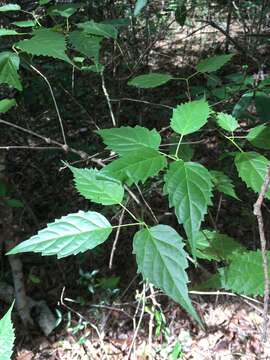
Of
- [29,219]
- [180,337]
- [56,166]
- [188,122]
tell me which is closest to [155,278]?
[188,122]

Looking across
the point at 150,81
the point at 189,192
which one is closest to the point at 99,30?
the point at 150,81

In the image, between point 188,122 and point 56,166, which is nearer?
point 188,122

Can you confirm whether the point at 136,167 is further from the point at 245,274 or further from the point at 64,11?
the point at 64,11

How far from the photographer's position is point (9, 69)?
1104 mm

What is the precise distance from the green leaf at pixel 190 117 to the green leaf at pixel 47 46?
12.4 inches

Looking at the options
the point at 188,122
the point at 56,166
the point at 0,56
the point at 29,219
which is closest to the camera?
the point at 188,122

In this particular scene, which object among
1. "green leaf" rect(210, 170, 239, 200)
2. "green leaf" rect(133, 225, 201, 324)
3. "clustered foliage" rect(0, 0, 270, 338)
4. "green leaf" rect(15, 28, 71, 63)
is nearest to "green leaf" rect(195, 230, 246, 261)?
"clustered foliage" rect(0, 0, 270, 338)

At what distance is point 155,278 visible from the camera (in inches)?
29.2

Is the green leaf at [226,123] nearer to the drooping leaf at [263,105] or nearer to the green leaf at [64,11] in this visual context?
the drooping leaf at [263,105]

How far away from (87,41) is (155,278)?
2.48 ft

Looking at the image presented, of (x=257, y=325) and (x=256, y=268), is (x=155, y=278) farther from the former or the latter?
(x=257, y=325)

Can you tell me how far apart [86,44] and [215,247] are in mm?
680

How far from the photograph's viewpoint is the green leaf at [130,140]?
90cm

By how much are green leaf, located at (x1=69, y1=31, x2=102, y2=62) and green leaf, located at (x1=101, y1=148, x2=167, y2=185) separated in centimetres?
44
